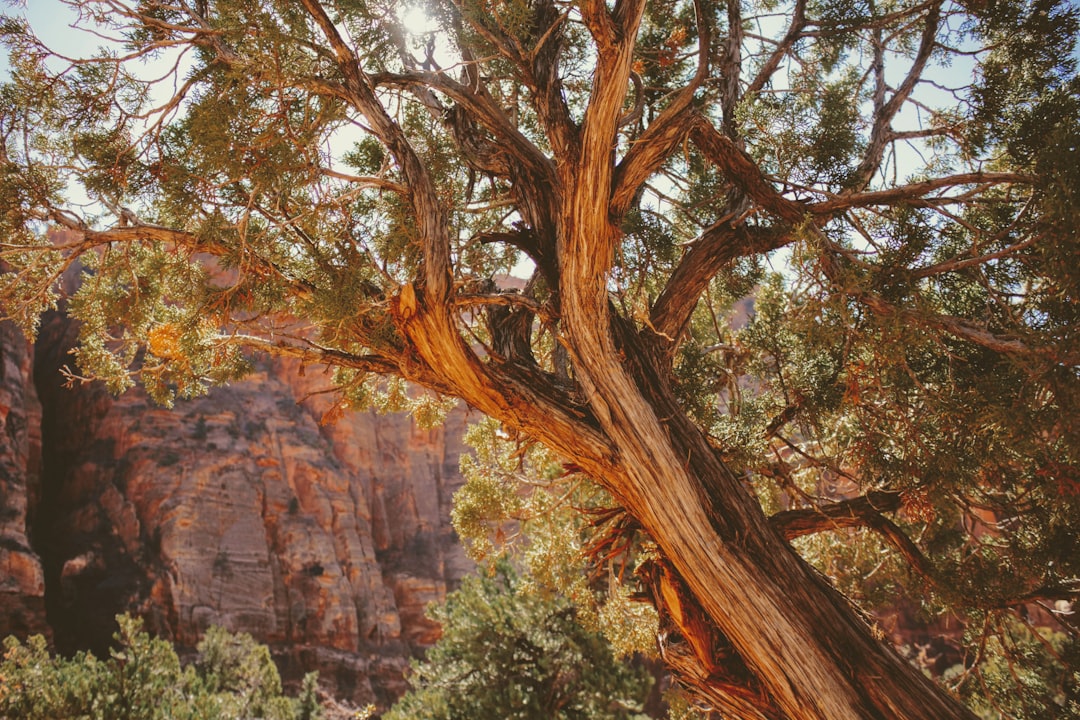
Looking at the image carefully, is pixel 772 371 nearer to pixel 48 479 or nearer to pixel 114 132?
pixel 114 132

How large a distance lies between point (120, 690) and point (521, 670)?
263 inches

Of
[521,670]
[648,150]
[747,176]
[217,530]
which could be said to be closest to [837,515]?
[747,176]

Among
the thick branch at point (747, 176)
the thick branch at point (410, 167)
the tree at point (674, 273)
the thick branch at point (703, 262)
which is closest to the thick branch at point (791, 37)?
the tree at point (674, 273)

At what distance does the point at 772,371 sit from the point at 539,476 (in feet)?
10.7

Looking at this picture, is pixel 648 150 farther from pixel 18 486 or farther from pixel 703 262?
pixel 18 486

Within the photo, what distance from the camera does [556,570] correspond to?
748cm

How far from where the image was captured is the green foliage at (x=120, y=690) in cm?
1039

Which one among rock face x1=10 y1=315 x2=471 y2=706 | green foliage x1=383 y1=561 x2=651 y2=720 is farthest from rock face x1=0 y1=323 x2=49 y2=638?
green foliage x1=383 y1=561 x2=651 y2=720

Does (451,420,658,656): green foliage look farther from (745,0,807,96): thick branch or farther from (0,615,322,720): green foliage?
(0,615,322,720): green foliage

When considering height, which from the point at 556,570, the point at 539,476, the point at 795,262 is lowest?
the point at 556,570

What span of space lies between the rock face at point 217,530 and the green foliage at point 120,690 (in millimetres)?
6774

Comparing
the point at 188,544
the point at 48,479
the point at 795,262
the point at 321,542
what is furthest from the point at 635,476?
the point at 48,479

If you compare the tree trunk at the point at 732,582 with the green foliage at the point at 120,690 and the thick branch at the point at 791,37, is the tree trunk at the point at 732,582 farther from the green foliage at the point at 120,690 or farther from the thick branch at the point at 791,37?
the green foliage at the point at 120,690

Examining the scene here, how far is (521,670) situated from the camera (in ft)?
40.9
